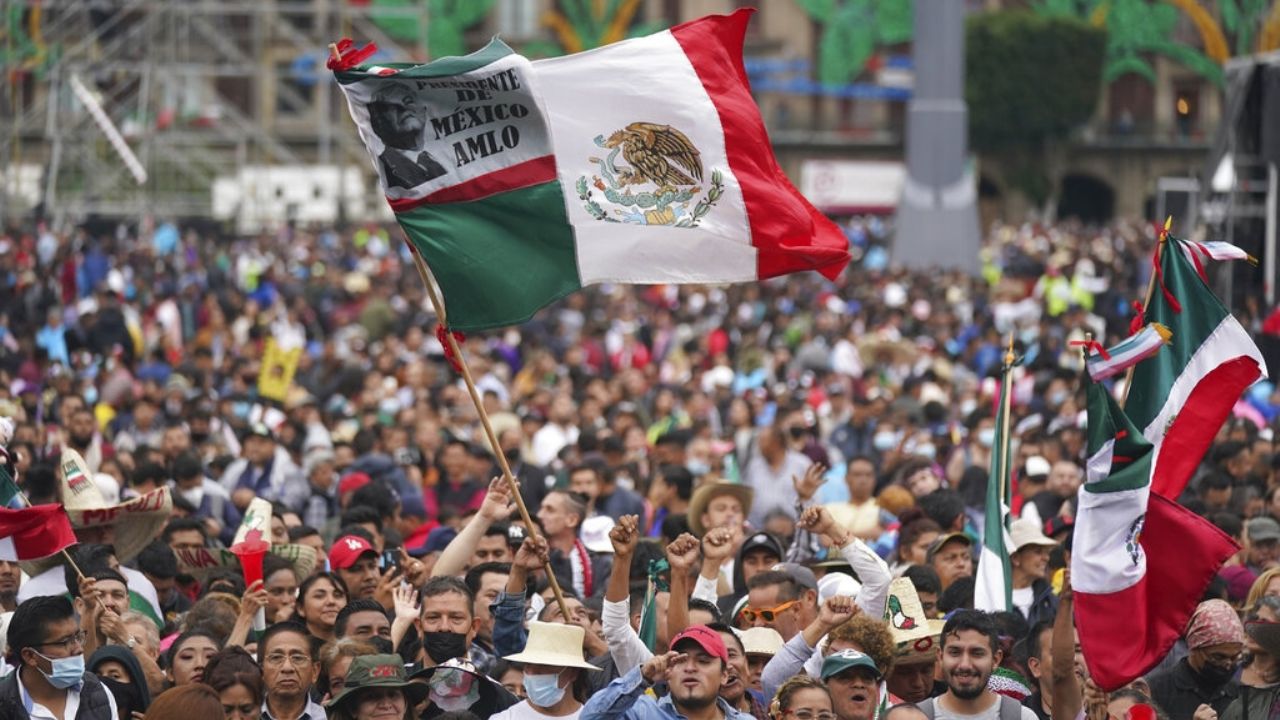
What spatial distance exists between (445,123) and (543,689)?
2336 millimetres

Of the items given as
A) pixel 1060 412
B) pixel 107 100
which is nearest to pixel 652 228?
pixel 1060 412

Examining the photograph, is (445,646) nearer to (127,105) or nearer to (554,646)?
(554,646)

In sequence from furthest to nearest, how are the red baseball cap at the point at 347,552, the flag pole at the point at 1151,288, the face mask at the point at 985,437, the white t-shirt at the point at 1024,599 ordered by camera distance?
the face mask at the point at 985,437
the white t-shirt at the point at 1024,599
the red baseball cap at the point at 347,552
the flag pole at the point at 1151,288

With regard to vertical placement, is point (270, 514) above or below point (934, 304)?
above

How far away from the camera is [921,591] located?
9.34 meters

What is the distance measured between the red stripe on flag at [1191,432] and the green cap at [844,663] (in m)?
1.37

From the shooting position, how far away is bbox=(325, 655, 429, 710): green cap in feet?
24.4

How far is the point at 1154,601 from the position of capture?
7.74 metres

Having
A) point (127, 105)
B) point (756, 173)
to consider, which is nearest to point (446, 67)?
point (756, 173)

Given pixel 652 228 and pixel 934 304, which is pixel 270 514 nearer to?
pixel 652 228

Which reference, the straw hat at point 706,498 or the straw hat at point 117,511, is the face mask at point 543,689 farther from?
the straw hat at point 706,498

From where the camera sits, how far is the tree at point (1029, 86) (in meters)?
70.4

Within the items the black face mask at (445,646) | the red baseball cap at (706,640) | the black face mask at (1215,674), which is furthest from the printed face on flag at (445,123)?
the black face mask at (1215,674)

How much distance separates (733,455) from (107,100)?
18.8 metres
